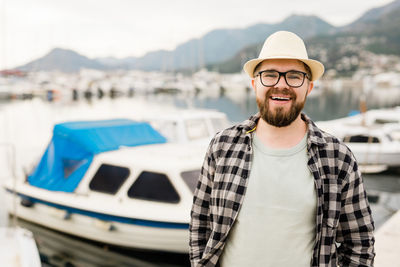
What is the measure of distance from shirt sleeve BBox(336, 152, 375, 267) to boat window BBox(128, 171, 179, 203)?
5283 mm

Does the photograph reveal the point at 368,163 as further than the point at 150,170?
Yes

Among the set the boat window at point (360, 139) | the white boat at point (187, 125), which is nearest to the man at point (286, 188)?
the white boat at point (187, 125)

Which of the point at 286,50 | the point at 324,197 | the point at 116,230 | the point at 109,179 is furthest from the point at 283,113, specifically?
the point at 109,179

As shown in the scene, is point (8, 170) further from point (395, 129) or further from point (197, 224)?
point (395, 129)

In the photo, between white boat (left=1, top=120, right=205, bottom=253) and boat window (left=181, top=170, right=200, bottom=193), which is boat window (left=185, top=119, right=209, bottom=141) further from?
boat window (left=181, top=170, right=200, bottom=193)

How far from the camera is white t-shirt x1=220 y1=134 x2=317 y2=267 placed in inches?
79.4

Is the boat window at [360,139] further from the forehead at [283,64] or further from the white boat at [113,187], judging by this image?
the forehead at [283,64]

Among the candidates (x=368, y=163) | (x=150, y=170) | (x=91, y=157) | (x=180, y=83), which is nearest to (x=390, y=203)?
(x=368, y=163)

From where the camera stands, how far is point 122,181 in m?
7.72

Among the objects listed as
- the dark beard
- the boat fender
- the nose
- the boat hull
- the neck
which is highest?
the nose

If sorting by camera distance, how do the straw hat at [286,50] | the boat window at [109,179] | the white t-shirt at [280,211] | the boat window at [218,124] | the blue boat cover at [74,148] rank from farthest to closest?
the boat window at [218,124]
the blue boat cover at [74,148]
the boat window at [109,179]
the straw hat at [286,50]
the white t-shirt at [280,211]

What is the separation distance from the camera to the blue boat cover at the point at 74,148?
8.27 meters

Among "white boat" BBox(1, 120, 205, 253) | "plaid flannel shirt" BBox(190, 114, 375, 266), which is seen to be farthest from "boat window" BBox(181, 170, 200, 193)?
"plaid flannel shirt" BBox(190, 114, 375, 266)

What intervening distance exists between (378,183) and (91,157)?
37.0 feet
